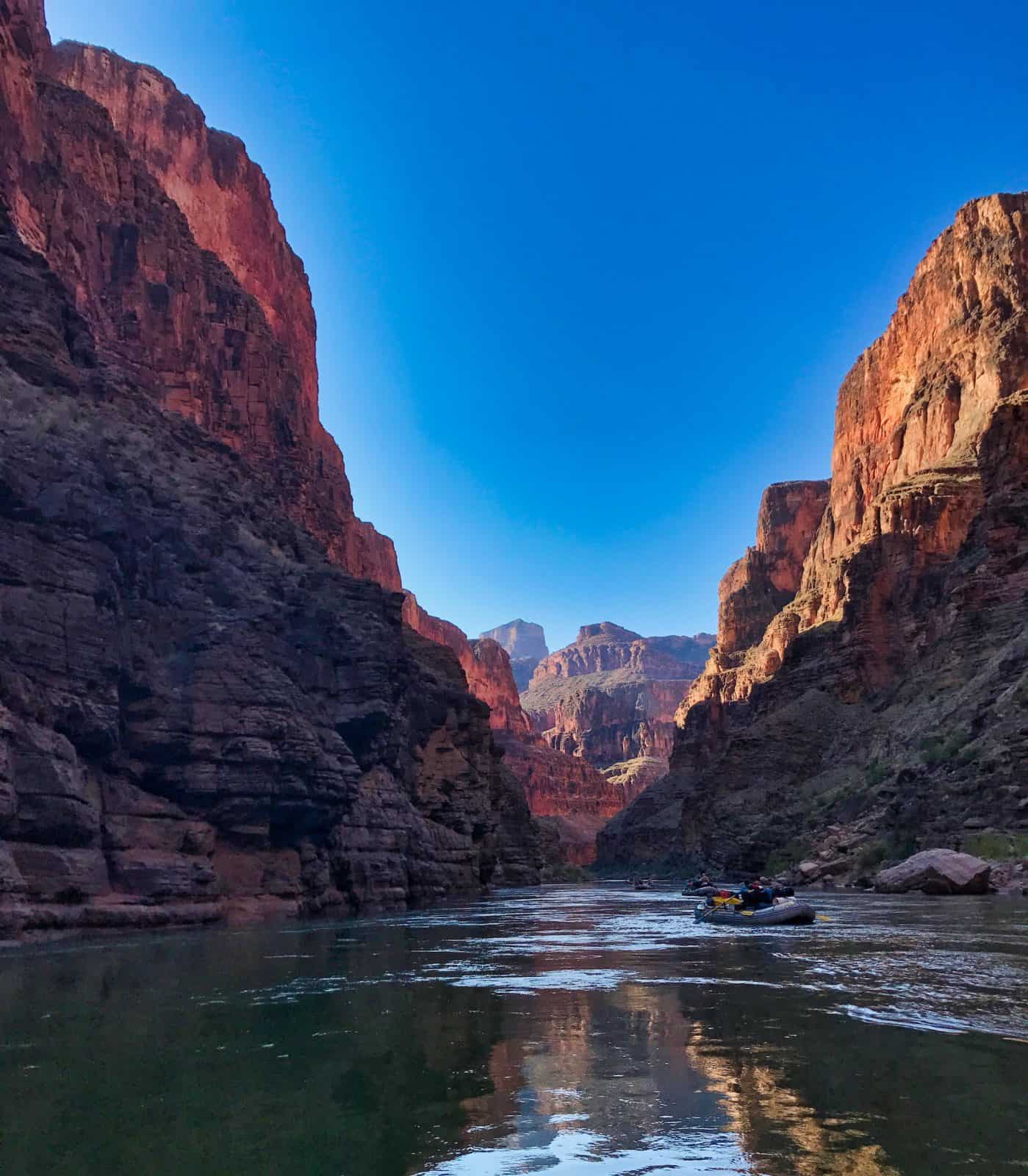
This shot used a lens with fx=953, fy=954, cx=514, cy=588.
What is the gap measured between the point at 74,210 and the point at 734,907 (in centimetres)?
6277

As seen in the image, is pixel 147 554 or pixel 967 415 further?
pixel 967 415

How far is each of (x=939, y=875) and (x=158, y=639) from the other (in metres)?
34.5

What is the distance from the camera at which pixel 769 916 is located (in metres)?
29.2

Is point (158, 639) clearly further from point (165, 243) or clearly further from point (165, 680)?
point (165, 243)

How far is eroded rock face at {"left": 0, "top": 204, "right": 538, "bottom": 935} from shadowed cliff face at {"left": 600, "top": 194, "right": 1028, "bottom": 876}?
2932 cm

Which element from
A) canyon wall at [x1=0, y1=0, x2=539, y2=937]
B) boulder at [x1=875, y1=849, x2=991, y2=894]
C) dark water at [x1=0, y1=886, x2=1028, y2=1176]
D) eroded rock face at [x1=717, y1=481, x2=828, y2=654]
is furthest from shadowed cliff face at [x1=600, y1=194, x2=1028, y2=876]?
dark water at [x1=0, y1=886, x2=1028, y2=1176]

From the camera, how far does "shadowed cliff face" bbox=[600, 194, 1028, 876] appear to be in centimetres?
5403

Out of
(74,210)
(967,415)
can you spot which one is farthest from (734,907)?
(967,415)

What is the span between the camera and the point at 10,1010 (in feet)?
49.3

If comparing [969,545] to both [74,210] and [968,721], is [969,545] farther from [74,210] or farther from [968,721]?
[74,210]

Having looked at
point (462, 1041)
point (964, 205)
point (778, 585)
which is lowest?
point (462, 1041)

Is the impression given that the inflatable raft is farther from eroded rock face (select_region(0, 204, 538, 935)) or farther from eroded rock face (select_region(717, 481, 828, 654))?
eroded rock face (select_region(717, 481, 828, 654))

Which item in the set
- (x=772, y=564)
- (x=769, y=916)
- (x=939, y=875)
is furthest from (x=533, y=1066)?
(x=772, y=564)

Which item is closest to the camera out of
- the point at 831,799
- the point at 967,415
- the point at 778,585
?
the point at 831,799
